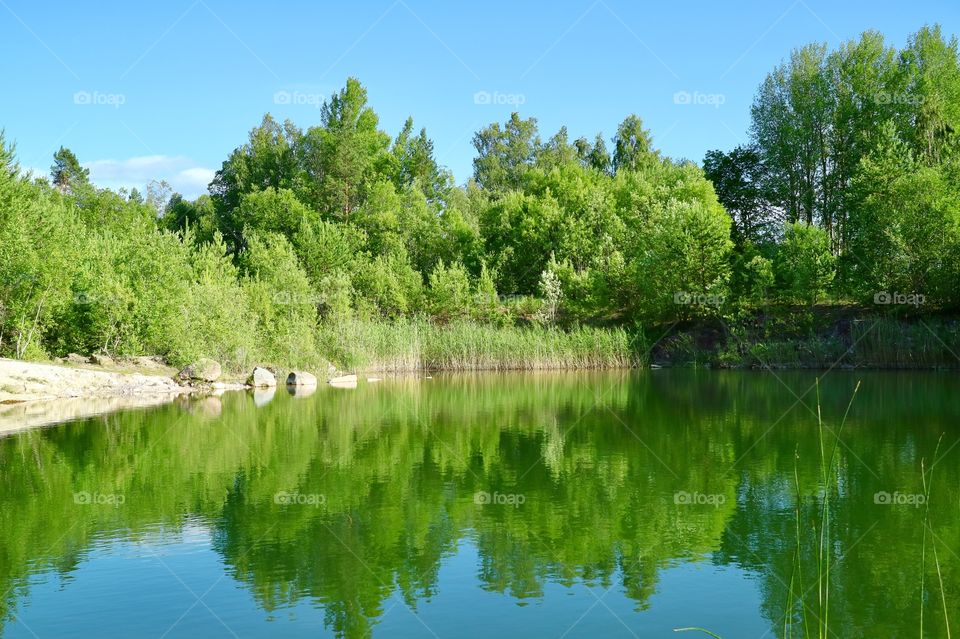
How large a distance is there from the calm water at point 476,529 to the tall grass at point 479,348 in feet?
63.1

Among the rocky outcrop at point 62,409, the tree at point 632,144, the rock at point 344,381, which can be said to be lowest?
the rocky outcrop at point 62,409

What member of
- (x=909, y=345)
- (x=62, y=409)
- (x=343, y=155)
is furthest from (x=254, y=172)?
(x=909, y=345)

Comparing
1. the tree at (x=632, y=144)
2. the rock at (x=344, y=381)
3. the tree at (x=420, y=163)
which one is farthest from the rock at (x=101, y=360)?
the tree at (x=632, y=144)

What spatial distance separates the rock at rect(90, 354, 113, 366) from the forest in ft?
2.00

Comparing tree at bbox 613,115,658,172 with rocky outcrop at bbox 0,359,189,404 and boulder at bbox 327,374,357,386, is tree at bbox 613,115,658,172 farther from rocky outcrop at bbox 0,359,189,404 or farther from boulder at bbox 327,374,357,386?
rocky outcrop at bbox 0,359,189,404

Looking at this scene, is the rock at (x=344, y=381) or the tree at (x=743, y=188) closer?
the rock at (x=344, y=381)

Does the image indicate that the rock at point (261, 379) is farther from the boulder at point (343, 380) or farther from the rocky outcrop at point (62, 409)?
the rocky outcrop at point (62, 409)

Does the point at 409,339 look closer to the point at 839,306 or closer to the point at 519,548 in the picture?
the point at 839,306

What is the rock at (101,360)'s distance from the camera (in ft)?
98.5

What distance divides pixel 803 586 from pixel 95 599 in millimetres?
6736

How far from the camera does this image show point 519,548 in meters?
9.25

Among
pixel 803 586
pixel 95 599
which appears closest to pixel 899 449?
pixel 803 586

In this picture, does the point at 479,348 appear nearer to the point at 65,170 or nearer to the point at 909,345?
the point at 909,345

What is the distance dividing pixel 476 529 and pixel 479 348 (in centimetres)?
2985
